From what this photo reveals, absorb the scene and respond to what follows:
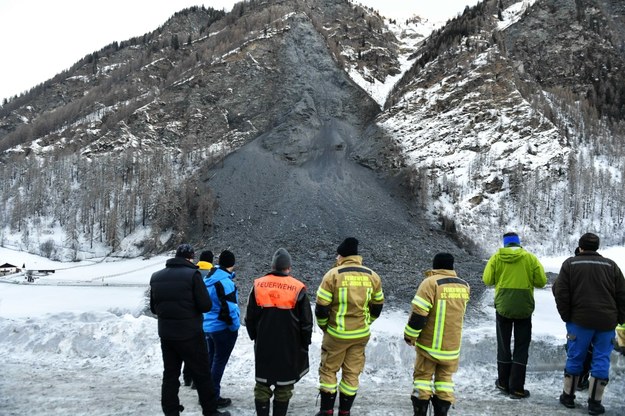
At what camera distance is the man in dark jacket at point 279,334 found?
13.5ft

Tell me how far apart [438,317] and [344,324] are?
0.98m

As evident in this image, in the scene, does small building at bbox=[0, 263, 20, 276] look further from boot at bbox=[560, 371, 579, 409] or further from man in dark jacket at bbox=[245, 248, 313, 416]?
boot at bbox=[560, 371, 579, 409]

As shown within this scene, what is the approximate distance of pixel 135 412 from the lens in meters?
4.86

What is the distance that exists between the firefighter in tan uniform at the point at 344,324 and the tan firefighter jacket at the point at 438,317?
0.52m

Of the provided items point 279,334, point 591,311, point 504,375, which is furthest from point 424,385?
point 591,311

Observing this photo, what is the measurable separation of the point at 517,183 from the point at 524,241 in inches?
203

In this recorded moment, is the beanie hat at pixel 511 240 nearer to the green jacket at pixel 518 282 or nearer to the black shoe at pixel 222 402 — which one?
the green jacket at pixel 518 282

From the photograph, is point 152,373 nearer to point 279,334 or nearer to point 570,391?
point 279,334

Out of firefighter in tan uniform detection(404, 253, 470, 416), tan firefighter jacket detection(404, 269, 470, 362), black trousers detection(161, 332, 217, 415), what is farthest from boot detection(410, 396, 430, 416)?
black trousers detection(161, 332, 217, 415)

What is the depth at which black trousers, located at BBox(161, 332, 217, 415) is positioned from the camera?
4.33m

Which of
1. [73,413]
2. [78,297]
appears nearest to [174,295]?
[73,413]

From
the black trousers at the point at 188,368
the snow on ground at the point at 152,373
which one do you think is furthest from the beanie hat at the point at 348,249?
the snow on ground at the point at 152,373

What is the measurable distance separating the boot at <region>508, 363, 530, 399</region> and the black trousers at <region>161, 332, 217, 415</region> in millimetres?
3720

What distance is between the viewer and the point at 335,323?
446 centimetres
